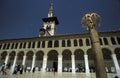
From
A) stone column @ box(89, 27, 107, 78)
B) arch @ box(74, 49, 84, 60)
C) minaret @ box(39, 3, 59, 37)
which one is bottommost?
stone column @ box(89, 27, 107, 78)

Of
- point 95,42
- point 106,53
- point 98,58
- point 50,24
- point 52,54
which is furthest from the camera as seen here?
point 50,24

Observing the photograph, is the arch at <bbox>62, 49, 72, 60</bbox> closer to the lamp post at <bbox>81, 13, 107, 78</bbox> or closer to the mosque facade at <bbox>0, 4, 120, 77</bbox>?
the mosque facade at <bbox>0, 4, 120, 77</bbox>

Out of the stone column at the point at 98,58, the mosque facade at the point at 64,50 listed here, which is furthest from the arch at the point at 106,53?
the stone column at the point at 98,58

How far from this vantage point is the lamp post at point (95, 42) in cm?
595

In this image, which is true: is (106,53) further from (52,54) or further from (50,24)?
(50,24)

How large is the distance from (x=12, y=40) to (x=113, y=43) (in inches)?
992

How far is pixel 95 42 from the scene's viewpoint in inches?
269

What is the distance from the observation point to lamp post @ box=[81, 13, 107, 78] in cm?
595

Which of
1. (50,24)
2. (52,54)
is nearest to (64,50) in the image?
(52,54)

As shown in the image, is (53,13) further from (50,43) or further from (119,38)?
(119,38)

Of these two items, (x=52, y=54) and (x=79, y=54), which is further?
(x=52, y=54)

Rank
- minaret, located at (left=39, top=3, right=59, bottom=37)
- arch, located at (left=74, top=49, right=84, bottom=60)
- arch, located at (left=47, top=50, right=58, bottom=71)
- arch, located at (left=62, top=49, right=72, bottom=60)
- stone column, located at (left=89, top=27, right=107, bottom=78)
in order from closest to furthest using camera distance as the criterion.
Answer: stone column, located at (left=89, top=27, right=107, bottom=78) < arch, located at (left=74, top=49, right=84, bottom=60) < arch, located at (left=62, top=49, right=72, bottom=60) < arch, located at (left=47, top=50, right=58, bottom=71) < minaret, located at (left=39, top=3, right=59, bottom=37)

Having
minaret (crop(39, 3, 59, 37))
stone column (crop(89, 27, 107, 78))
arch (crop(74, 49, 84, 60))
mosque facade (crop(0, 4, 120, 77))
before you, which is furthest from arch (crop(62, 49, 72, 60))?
stone column (crop(89, 27, 107, 78))

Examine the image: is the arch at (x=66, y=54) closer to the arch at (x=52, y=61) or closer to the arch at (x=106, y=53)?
the arch at (x=52, y=61)
